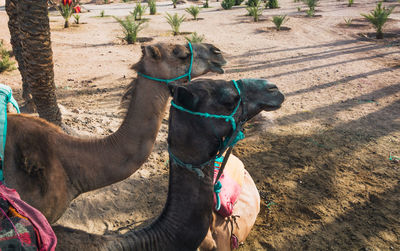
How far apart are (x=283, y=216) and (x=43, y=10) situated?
180 inches

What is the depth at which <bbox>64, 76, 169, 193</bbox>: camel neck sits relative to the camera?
295cm

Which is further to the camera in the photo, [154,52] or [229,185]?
[229,185]

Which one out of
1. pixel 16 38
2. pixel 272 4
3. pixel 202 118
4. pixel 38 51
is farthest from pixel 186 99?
pixel 272 4

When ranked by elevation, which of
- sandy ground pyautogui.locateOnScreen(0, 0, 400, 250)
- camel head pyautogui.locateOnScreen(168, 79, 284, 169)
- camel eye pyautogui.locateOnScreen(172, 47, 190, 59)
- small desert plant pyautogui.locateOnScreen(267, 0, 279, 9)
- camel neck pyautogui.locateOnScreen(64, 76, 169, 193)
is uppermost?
small desert plant pyautogui.locateOnScreen(267, 0, 279, 9)

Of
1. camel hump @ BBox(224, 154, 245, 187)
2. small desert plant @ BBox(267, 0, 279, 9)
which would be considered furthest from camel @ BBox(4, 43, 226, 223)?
small desert plant @ BBox(267, 0, 279, 9)

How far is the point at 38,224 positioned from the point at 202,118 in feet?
3.94

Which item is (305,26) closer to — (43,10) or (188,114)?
(43,10)

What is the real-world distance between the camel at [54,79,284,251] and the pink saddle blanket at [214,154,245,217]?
77cm

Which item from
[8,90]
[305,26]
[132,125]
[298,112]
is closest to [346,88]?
[298,112]

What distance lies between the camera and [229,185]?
3.56 meters

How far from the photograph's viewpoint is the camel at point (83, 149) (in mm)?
2713

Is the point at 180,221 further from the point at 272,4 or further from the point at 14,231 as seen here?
the point at 272,4

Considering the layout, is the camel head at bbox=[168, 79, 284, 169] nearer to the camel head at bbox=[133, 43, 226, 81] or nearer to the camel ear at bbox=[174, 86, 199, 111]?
the camel ear at bbox=[174, 86, 199, 111]

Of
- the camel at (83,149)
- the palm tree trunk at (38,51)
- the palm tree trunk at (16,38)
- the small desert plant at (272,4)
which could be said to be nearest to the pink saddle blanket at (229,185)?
the camel at (83,149)
